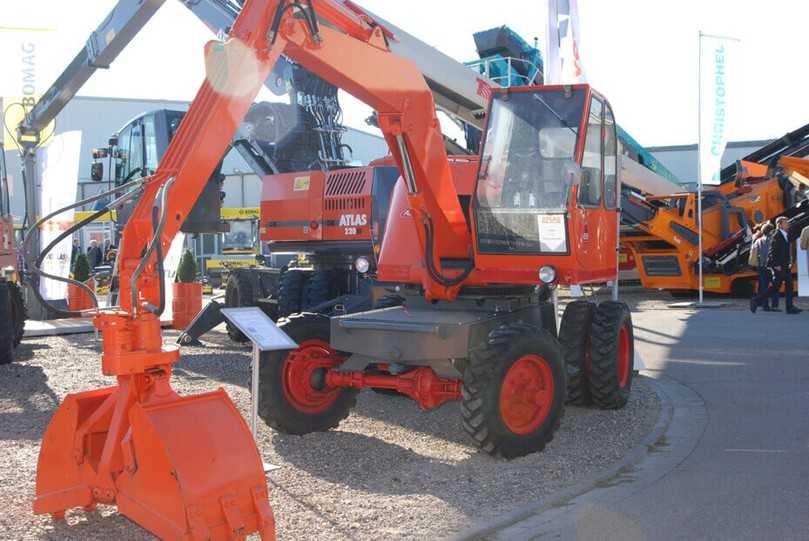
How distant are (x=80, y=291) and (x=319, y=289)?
867 cm

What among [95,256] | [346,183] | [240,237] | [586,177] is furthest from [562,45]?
[240,237]

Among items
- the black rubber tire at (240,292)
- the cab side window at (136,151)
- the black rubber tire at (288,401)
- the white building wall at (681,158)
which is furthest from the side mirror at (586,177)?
the white building wall at (681,158)

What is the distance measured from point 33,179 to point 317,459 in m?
11.6

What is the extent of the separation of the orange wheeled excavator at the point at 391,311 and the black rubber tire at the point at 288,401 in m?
0.01

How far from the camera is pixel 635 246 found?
770 inches

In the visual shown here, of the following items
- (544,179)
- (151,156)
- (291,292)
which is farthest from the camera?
(151,156)

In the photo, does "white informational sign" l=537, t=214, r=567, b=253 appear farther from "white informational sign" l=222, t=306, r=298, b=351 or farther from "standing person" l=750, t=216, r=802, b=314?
"standing person" l=750, t=216, r=802, b=314

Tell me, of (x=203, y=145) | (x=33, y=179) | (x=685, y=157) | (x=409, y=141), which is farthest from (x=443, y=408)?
(x=685, y=157)

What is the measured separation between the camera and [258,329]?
6.30 meters

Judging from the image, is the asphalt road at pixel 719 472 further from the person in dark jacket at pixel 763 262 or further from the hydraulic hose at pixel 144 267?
the person in dark jacket at pixel 763 262

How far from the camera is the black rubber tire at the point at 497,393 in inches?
251

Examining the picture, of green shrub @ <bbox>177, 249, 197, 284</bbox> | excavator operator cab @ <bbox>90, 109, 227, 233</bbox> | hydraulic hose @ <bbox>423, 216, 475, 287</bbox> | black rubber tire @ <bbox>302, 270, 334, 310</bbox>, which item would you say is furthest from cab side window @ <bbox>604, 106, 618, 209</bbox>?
green shrub @ <bbox>177, 249, 197, 284</bbox>

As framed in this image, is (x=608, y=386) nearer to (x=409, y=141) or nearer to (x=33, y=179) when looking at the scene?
(x=409, y=141)

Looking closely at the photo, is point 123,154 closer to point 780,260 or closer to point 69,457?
point 69,457
